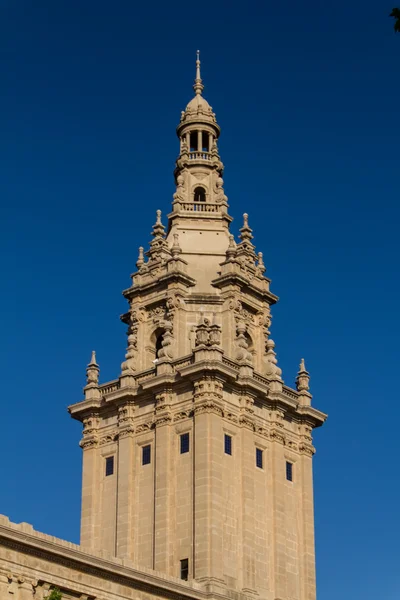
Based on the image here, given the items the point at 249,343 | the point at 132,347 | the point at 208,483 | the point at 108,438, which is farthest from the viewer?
the point at 249,343

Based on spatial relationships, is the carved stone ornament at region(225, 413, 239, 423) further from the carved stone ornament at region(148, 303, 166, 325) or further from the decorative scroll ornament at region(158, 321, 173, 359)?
the carved stone ornament at region(148, 303, 166, 325)

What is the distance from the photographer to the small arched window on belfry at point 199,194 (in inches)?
3516

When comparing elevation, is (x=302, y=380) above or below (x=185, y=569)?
above

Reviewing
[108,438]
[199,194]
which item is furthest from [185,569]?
[199,194]

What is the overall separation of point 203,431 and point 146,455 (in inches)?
184

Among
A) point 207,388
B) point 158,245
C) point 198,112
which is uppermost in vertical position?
point 198,112

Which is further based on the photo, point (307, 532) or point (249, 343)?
point (249, 343)

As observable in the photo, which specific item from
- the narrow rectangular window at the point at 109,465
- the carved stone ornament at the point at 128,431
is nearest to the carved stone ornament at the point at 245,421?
the carved stone ornament at the point at 128,431

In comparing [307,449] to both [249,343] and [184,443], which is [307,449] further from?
[184,443]

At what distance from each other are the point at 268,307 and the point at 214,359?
441 inches

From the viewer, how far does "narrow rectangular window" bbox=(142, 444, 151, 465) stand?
253 feet

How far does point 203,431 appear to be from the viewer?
74.2 metres

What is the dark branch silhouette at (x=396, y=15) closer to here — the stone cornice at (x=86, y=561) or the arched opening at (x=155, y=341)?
the stone cornice at (x=86, y=561)

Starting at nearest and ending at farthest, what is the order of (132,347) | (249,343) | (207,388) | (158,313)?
(207,388)
(132,347)
(158,313)
(249,343)
